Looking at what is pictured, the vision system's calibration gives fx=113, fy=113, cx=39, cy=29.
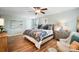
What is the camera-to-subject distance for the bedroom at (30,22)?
169cm

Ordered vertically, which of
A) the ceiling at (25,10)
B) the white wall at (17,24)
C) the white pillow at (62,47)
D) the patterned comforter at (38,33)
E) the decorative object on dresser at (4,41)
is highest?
the ceiling at (25,10)

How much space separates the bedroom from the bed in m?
0.02

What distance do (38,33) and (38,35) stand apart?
0.03 m

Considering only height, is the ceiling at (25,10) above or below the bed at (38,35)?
above

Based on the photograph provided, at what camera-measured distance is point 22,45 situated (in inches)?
66.9

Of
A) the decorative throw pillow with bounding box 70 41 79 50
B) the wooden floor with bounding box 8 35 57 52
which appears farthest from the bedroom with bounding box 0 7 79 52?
the decorative throw pillow with bounding box 70 41 79 50

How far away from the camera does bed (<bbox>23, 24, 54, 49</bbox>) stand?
5.54 ft

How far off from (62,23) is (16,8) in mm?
730

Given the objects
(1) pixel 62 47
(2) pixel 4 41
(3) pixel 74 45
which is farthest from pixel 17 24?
(3) pixel 74 45

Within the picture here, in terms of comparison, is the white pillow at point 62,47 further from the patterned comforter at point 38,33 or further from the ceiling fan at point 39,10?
the ceiling fan at point 39,10

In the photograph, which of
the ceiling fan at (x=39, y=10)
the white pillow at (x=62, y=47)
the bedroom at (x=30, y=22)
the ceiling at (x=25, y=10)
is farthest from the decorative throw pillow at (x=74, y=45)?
the ceiling fan at (x=39, y=10)

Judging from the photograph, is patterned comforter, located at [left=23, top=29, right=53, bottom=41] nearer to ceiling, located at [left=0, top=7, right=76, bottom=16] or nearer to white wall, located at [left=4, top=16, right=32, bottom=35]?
white wall, located at [left=4, top=16, right=32, bottom=35]
